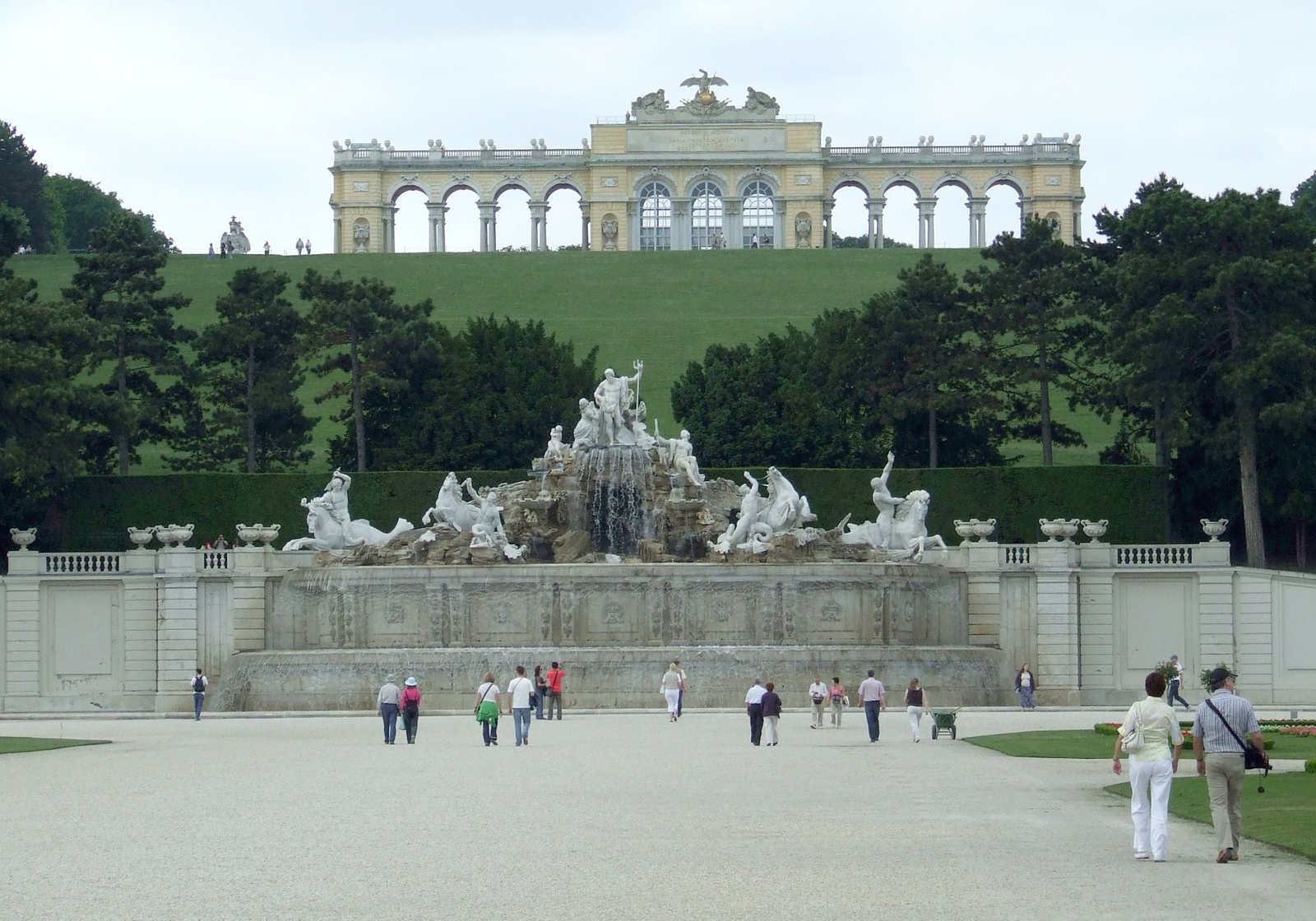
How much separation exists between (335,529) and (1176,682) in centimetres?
2010

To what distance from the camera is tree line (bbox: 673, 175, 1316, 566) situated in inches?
2046

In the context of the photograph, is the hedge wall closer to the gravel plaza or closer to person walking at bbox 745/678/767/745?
person walking at bbox 745/678/767/745

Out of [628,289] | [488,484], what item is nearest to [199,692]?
[488,484]

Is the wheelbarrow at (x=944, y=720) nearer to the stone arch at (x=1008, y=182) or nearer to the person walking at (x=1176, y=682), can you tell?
the person walking at (x=1176, y=682)

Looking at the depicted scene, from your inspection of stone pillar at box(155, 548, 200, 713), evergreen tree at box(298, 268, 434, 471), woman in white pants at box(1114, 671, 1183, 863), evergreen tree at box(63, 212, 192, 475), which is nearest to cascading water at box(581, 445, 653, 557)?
stone pillar at box(155, 548, 200, 713)

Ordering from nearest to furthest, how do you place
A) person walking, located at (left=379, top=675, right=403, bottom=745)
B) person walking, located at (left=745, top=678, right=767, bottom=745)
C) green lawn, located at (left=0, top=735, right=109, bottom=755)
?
person walking, located at (left=745, top=678, right=767, bottom=745), green lawn, located at (left=0, top=735, right=109, bottom=755), person walking, located at (left=379, top=675, right=403, bottom=745)

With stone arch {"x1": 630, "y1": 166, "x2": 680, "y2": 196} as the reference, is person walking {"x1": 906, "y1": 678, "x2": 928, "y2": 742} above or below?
below

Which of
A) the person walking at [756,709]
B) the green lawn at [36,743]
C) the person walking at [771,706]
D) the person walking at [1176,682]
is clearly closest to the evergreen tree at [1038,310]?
the person walking at [1176,682]

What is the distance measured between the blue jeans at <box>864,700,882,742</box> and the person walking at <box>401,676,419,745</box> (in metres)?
6.88

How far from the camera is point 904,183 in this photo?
116188 mm

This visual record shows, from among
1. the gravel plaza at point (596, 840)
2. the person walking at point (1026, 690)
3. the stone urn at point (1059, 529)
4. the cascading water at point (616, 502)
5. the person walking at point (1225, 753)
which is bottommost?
the person walking at point (1026, 690)

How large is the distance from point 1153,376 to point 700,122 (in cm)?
6383

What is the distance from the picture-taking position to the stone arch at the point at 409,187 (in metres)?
116

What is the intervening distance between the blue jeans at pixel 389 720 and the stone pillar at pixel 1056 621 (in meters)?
19.5
